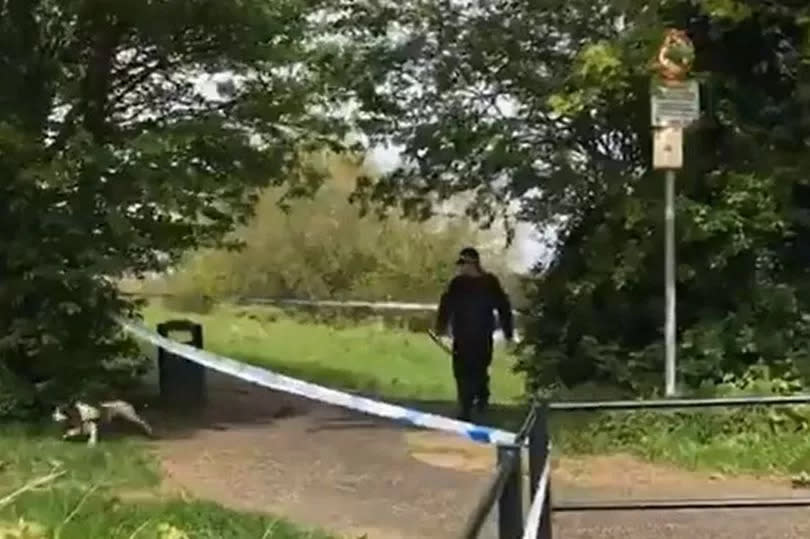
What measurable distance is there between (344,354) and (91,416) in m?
13.8

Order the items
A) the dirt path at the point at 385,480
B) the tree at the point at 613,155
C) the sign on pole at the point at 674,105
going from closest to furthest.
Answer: the dirt path at the point at 385,480 → the sign on pole at the point at 674,105 → the tree at the point at 613,155

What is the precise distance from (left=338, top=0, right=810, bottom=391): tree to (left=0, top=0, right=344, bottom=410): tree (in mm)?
1862

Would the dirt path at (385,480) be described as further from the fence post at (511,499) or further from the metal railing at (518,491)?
the fence post at (511,499)

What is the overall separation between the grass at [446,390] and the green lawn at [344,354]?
0.06 feet

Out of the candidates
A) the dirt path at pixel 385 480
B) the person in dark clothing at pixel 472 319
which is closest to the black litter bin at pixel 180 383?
the dirt path at pixel 385 480

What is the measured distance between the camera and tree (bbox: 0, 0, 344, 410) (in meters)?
13.3

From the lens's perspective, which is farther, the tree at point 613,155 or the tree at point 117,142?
the tree at point 613,155

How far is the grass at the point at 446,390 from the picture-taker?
12383 mm

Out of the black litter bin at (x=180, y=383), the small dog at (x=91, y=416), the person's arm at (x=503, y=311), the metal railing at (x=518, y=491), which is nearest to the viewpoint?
the metal railing at (x=518, y=491)

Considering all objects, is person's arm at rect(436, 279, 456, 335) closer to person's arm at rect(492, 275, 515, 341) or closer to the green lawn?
person's arm at rect(492, 275, 515, 341)

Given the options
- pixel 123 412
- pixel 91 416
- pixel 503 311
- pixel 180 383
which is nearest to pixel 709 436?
pixel 503 311

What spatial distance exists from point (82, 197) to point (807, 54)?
613cm

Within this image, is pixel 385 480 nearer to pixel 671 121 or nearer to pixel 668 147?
pixel 668 147

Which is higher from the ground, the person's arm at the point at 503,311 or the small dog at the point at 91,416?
the person's arm at the point at 503,311
